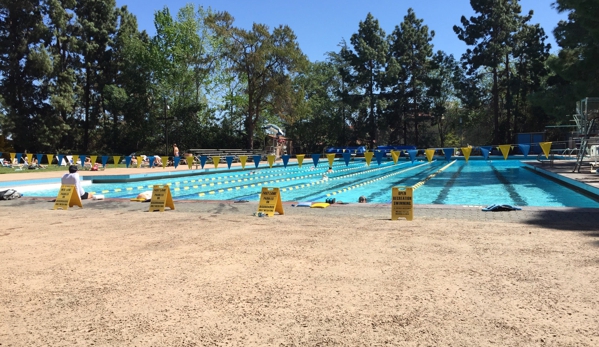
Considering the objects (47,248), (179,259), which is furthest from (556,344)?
(47,248)

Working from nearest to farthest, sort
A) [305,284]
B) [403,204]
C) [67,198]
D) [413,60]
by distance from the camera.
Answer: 1. [305,284]
2. [403,204]
3. [67,198]
4. [413,60]

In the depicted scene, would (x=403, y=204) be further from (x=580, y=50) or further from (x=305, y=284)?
(x=580, y=50)

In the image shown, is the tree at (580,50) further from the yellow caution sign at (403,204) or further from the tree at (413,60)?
the tree at (413,60)

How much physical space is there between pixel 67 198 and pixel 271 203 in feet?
15.4

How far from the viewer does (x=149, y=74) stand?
3869cm

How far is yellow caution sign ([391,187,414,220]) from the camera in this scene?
23.0 feet

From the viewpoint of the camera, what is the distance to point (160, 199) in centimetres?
872

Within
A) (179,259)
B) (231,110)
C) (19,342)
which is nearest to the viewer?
(19,342)

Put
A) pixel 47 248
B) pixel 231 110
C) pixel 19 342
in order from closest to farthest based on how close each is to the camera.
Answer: pixel 19 342, pixel 47 248, pixel 231 110

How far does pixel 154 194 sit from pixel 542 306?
753 centimetres

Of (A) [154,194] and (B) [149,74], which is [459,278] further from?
(B) [149,74]

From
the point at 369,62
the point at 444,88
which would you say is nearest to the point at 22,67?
the point at 369,62

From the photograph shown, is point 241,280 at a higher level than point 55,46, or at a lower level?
lower

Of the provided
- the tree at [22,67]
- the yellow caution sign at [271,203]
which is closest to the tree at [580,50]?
the yellow caution sign at [271,203]
